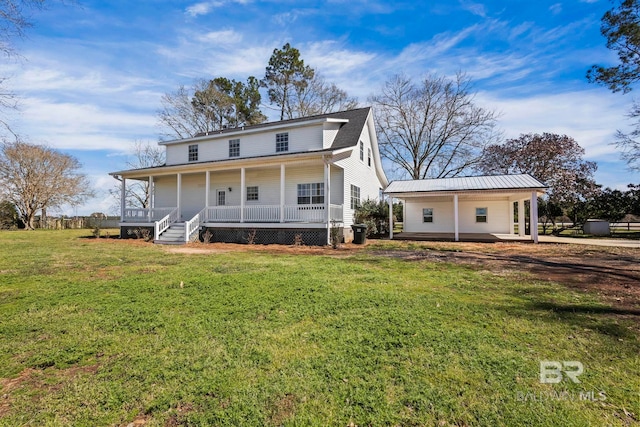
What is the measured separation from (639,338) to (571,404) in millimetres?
2192

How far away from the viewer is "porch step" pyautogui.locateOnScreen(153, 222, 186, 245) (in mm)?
14906

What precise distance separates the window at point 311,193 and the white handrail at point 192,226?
5569 millimetres

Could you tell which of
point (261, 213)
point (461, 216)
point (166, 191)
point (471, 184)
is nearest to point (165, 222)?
point (166, 191)

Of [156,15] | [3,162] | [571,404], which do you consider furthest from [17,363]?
[3,162]

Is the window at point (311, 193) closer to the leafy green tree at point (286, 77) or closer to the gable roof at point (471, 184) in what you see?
the gable roof at point (471, 184)

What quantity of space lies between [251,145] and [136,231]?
27.3ft

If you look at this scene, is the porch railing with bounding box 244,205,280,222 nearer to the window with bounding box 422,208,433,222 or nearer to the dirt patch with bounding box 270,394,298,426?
the window with bounding box 422,208,433,222

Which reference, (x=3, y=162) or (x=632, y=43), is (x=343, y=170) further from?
(x=3, y=162)

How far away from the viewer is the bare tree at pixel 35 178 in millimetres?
28061

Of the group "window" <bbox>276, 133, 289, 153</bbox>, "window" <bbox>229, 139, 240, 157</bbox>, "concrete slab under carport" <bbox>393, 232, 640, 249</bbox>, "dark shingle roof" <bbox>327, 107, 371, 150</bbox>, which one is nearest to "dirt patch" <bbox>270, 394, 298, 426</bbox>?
"dark shingle roof" <bbox>327, 107, 371, 150</bbox>

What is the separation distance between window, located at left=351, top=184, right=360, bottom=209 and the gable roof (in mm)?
1777

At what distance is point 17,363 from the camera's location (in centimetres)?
298

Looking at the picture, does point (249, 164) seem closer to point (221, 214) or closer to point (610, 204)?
point (221, 214)

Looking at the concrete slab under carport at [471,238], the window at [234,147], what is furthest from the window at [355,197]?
the window at [234,147]
